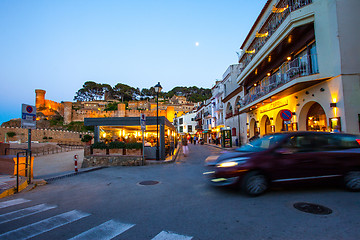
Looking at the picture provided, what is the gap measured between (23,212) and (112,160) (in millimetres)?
8329

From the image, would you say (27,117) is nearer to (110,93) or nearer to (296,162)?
(296,162)

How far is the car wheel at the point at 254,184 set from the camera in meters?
4.90

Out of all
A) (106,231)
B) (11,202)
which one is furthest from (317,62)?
(11,202)

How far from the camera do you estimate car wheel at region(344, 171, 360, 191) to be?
5062 millimetres

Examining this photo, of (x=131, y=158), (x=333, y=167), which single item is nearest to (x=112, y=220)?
(x=333, y=167)

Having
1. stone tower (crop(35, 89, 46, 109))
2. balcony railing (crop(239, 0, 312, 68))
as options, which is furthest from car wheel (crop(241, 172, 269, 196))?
stone tower (crop(35, 89, 46, 109))

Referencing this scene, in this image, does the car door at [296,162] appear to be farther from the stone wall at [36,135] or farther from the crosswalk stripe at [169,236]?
the stone wall at [36,135]

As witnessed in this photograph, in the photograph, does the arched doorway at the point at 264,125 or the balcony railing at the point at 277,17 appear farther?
the arched doorway at the point at 264,125

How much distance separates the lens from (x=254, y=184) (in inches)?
193

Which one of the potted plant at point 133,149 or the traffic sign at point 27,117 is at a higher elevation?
the traffic sign at point 27,117

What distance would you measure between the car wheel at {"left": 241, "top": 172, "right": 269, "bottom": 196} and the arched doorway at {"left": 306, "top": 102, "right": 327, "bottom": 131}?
9.54m

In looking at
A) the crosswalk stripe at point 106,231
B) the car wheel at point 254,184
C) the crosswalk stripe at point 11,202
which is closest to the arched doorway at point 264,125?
the car wheel at point 254,184

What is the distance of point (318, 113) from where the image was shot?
12445mm

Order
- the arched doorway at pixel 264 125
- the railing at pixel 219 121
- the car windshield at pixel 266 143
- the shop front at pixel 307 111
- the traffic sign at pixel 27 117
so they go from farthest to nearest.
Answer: the railing at pixel 219 121 → the arched doorway at pixel 264 125 → the shop front at pixel 307 111 → the traffic sign at pixel 27 117 → the car windshield at pixel 266 143
